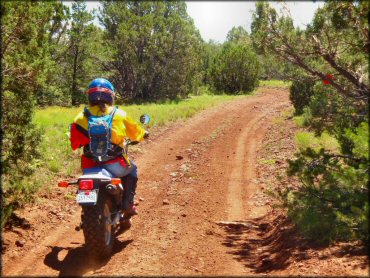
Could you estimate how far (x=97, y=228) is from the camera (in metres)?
4.83

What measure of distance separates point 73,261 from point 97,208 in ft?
2.82

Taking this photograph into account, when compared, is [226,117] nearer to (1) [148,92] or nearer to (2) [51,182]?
(1) [148,92]

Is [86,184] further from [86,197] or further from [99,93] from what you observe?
[99,93]

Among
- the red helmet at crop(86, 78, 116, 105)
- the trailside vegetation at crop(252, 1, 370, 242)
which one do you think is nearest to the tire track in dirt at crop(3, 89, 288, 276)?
the trailside vegetation at crop(252, 1, 370, 242)

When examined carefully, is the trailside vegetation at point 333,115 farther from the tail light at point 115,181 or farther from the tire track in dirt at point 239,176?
the tail light at point 115,181

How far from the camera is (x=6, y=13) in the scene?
5.78 meters

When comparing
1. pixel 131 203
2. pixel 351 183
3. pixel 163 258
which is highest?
pixel 351 183

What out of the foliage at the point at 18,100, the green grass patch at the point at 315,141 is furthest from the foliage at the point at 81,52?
the foliage at the point at 18,100

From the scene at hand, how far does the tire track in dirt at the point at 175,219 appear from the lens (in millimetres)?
4941

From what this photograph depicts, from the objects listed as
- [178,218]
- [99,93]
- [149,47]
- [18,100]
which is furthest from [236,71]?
[99,93]

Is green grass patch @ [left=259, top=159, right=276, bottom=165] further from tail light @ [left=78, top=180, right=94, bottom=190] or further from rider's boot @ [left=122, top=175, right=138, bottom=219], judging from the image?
tail light @ [left=78, top=180, right=94, bottom=190]

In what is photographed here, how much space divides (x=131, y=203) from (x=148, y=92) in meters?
24.4

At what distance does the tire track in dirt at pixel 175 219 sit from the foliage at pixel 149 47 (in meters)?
14.6

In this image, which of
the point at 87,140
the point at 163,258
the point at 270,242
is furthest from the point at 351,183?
the point at 87,140
